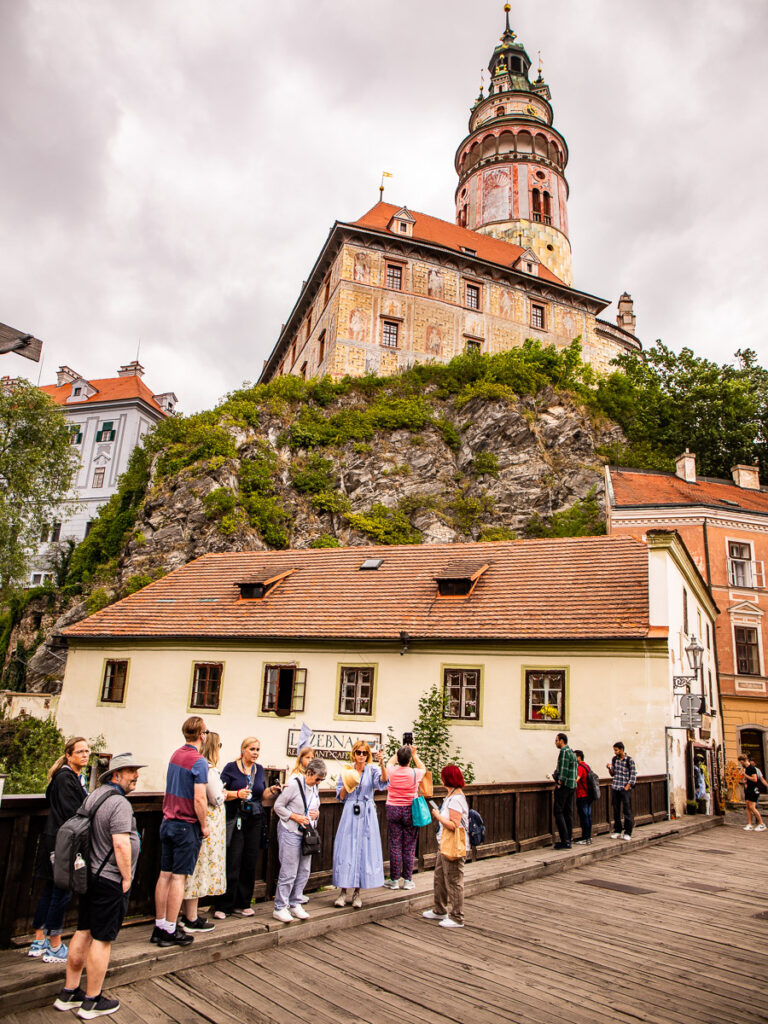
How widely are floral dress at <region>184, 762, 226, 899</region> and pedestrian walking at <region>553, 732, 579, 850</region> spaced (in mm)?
6702

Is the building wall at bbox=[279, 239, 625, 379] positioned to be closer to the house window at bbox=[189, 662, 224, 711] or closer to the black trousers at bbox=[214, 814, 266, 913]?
the house window at bbox=[189, 662, 224, 711]

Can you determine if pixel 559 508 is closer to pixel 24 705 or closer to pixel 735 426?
pixel 735 426

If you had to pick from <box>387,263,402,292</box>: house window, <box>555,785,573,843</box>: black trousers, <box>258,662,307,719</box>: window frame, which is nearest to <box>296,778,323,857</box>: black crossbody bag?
<box>555,785,573,843</box>: black trousers

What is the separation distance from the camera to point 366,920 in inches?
297

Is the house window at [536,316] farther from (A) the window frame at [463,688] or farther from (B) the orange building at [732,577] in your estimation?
(A) the window frame at [463,688]

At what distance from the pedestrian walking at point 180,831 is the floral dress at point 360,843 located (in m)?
1.83

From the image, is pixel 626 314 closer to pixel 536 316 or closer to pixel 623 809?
pixel 536 316

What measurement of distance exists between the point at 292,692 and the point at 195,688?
315 cm

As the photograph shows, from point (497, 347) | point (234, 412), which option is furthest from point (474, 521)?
point (497, 347)

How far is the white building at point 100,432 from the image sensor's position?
5403 cm

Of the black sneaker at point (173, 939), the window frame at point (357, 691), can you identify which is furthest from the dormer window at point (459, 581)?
the black sneaker at point (173, 939)

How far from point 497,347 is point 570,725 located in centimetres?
3860

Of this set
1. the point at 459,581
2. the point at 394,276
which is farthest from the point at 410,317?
the point at 459,581

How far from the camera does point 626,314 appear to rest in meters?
Answer: 69.1
